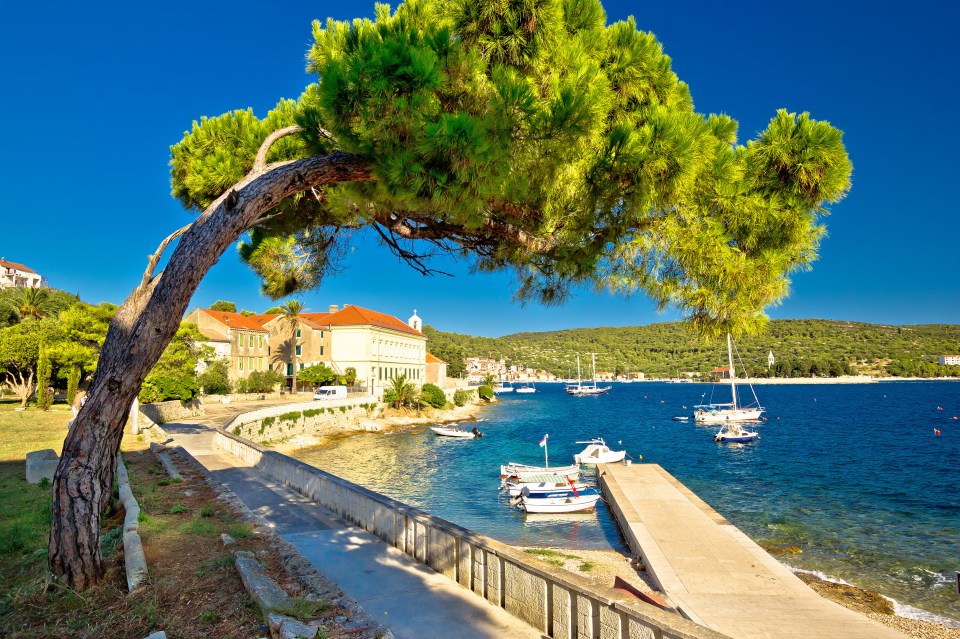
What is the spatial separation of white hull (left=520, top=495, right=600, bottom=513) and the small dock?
204 centimetres

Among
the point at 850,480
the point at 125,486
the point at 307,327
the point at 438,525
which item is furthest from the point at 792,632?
the point at 307,327

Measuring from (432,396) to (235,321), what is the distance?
20.5 metres

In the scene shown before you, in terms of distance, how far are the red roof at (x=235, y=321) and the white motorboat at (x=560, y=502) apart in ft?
→ 130

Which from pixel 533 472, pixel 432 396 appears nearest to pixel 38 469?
pixel 533 472

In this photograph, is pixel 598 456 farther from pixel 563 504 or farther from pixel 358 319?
pixel 358 319

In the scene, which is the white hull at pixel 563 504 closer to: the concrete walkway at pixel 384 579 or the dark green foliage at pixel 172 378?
the concrete walkway at pixel 384 579

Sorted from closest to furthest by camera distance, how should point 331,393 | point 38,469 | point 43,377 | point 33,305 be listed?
point 38,469 → point 43,377 → point 331,393 → point 33,305

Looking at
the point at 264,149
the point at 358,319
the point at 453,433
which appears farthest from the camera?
the point at 358,319

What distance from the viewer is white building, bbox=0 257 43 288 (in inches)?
3881

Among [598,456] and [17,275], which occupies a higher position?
[17,275]

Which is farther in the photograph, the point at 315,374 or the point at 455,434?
the point at 315,374

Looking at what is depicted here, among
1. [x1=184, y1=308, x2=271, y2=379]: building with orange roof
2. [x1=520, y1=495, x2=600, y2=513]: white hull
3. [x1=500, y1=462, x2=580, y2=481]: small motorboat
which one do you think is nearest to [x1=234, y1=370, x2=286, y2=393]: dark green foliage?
[x1=184, y1=308, x2=271, y2=379]: building with orange roof

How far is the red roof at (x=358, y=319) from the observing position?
183 ft

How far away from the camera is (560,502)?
1928 cm
